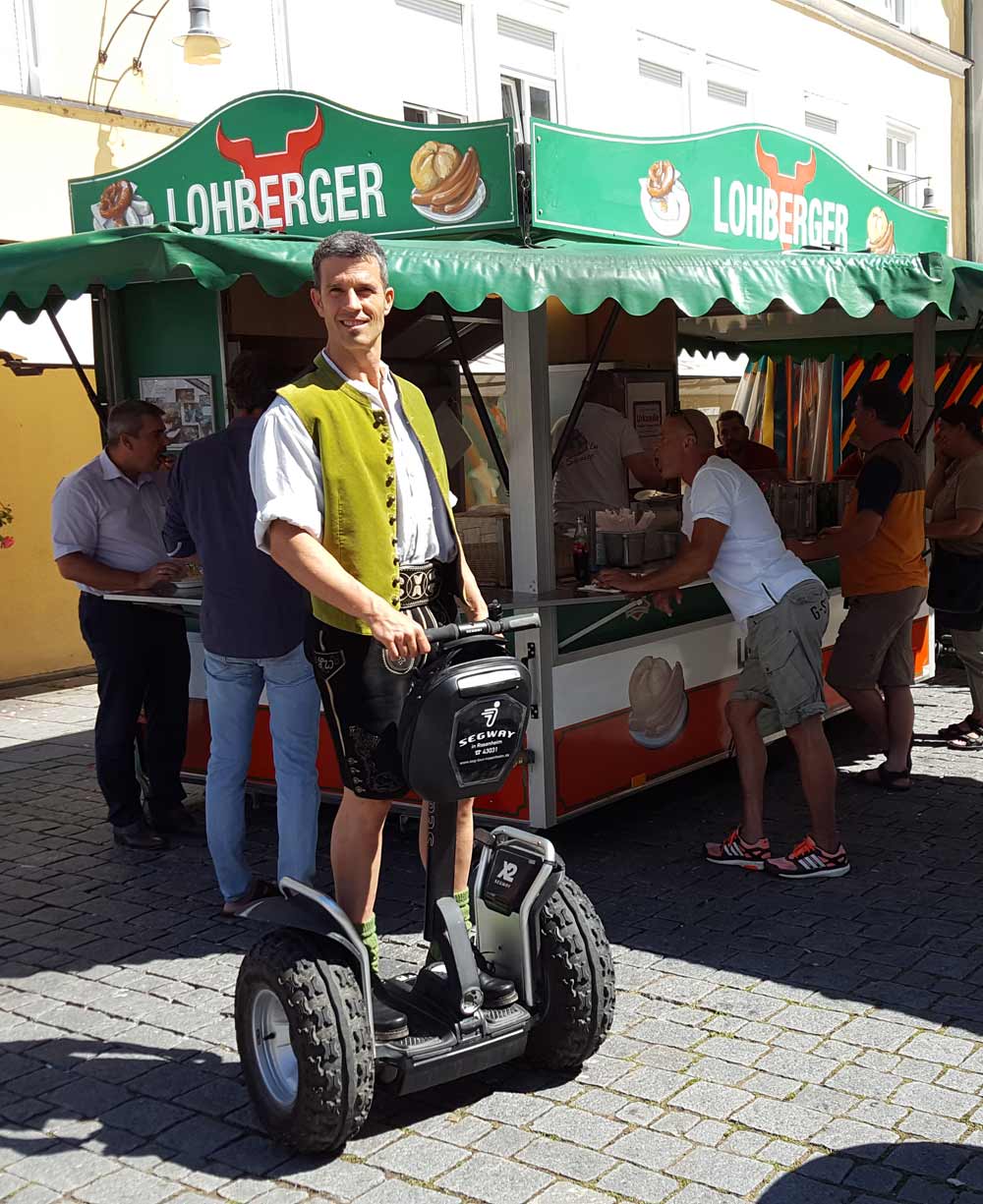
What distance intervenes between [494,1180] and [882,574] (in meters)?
3.96

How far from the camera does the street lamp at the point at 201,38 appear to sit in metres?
9.75

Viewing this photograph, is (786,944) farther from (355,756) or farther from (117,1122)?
(117,1122)

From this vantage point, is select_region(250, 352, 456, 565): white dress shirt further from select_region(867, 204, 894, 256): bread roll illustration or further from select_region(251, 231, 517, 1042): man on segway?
select_region(867, 204, 894, 256): bread roll illustration

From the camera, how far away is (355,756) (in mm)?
3527

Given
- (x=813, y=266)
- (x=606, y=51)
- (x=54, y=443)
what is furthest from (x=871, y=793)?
(x=606, y=51)

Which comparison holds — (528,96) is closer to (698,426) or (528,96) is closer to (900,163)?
(900,163)

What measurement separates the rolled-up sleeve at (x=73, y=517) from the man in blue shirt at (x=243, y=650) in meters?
0.84

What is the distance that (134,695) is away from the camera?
19.6ft

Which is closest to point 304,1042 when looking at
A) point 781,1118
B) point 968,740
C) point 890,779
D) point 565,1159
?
point 565,1159

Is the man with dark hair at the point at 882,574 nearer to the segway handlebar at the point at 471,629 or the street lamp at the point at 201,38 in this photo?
the segway handlebar at the point at 471,629

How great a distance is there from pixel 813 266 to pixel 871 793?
2468mm

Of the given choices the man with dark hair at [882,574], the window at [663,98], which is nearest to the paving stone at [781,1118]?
the man with dark hair at [882,574]

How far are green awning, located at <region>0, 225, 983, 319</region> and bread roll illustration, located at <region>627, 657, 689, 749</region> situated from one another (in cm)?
167

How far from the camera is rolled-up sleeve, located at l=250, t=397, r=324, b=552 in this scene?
3.36m
